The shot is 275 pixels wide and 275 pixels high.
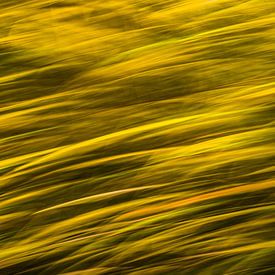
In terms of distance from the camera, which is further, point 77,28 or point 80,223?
point 77,28

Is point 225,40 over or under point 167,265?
over

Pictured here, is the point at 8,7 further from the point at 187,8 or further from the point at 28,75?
the point at 187,8

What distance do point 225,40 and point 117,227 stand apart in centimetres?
42

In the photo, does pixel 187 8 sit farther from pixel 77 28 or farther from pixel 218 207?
pixel 218 207

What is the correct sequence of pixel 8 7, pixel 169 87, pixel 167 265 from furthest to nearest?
pixel 8 7, pixel 169 87, pixel 167 265

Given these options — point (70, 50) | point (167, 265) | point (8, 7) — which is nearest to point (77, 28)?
point (70, 50)

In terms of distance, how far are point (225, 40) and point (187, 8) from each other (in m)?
0.10

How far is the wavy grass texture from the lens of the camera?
107cm

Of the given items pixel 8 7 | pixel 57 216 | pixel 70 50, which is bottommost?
pixel 57 216

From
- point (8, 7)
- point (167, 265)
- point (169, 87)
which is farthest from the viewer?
point (8, 7)

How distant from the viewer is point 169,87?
1.19 meters

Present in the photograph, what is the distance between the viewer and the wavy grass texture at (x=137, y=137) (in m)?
1.07

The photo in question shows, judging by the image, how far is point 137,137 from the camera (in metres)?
1.14

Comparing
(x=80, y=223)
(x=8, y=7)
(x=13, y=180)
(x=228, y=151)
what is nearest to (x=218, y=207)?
(x=228, y=151)
